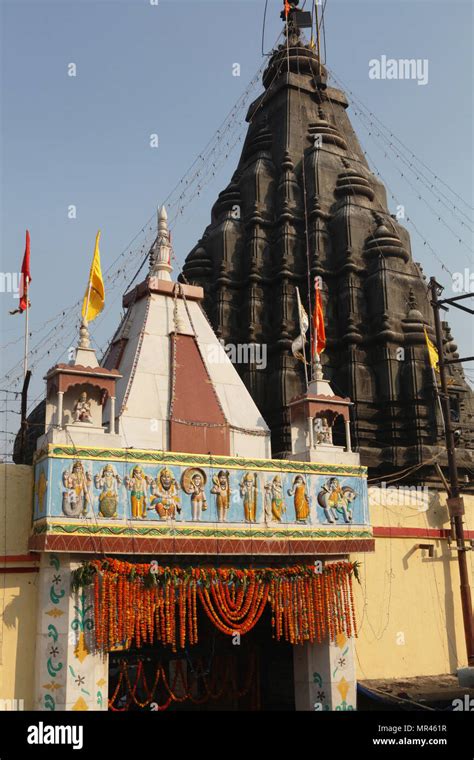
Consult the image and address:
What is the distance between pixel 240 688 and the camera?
1761 cm

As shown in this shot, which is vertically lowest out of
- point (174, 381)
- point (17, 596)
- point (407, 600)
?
point (407, 600)

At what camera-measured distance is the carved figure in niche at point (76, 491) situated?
13172 millimetres

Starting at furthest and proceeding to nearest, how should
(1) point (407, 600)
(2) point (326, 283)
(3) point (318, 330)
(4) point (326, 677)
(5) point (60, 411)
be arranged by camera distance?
1. (2) point (326, 283)
2. (3) point (318, 330)
3. (1) point (407, 600)
4. (4) point (326, 677)
5. (5) point (60, 411)

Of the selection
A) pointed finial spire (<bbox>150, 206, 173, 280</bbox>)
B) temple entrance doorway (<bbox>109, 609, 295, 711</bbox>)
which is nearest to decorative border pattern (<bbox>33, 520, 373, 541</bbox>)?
temple entrance doorway (<bbox>109, 609, 295, 711</bbox>)

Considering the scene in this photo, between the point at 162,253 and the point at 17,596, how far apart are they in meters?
9.25

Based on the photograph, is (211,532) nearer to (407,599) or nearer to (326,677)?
(326,677)

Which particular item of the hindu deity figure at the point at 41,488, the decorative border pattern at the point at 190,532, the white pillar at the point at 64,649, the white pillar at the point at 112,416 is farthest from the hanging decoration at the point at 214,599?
the white pillar at the point at 112,416

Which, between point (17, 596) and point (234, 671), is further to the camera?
point (234, 671)

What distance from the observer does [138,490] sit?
45.5 ft

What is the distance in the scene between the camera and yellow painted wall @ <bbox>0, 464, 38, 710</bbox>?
43.1 ft

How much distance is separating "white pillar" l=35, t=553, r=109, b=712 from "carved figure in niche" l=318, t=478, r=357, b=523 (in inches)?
215

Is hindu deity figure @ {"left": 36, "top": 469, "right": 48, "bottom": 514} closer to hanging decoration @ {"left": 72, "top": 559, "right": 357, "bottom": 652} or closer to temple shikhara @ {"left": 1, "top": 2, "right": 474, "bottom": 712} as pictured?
temple shikhara @ {"left": 1, "top": 2, "right": 474, "bottom": 712}

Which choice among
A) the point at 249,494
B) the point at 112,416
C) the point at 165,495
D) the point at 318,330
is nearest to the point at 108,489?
the point at 165,495

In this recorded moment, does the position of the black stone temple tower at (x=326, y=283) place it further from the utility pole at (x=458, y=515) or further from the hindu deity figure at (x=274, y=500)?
the hindu deity figure at (x=274, y=500)
